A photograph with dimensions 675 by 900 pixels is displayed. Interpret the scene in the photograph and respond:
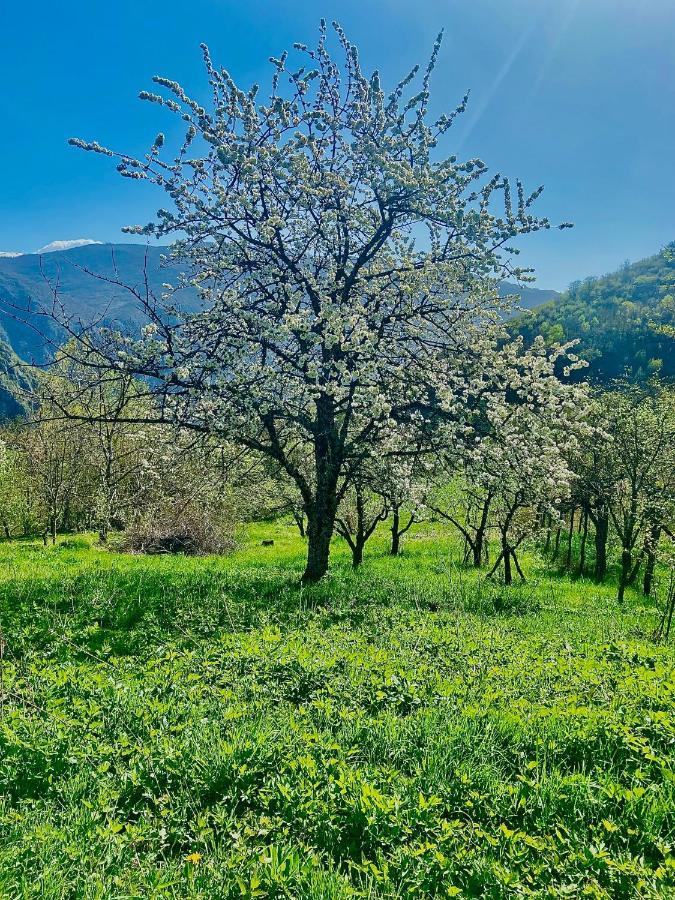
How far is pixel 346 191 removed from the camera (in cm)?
1125

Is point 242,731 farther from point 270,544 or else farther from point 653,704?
point 270,544

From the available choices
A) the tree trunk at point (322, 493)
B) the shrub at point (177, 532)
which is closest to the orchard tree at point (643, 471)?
the tree trunk at point (322, 493)

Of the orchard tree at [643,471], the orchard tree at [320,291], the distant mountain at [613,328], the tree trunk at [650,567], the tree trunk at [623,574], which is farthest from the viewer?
the distant mountain at [613,328]

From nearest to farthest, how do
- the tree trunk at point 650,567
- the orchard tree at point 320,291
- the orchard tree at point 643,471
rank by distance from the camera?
the orchard tree at point 320,291 < the orchard tree at point 643,471 < the tree trunk at point 650,567

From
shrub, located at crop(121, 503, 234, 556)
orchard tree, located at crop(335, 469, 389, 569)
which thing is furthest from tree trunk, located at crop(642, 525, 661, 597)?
shrub, located at crop(121, 503, 234, 556)

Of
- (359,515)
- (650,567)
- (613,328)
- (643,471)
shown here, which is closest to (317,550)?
(359,515)

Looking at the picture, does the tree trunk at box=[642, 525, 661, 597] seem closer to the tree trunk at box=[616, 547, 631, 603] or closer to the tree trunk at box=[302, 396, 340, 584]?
the tree trunk at box=[616, 547, 631, 603]

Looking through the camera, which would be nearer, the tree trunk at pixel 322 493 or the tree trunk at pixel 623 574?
the tree trunk at pixel 322 493

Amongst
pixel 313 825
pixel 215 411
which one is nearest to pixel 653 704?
pixel 313 825

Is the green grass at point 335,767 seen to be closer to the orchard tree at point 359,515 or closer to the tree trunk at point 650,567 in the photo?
the orchard tree at point 359,515

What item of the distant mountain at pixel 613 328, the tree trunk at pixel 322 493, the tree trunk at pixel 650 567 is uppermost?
the distant mountain at pixel 613 328

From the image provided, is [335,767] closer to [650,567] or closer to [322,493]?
[322,493]

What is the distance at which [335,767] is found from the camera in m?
4.06

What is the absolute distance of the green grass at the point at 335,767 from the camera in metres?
3.06
